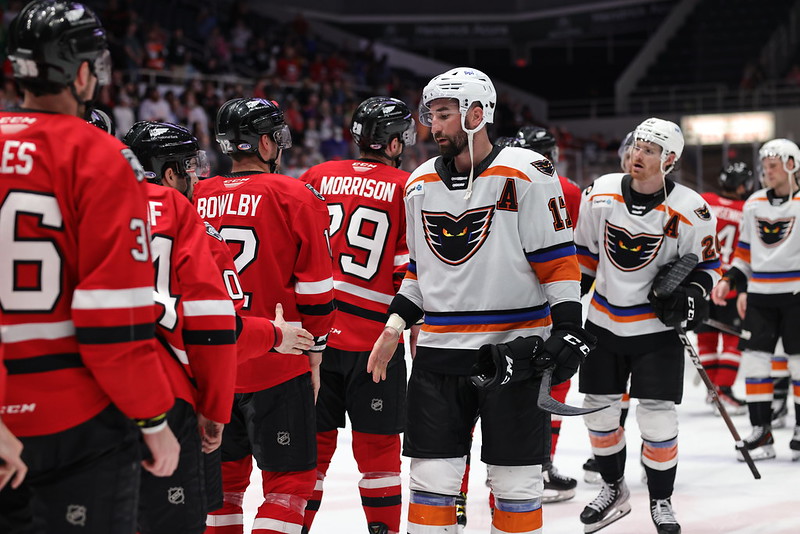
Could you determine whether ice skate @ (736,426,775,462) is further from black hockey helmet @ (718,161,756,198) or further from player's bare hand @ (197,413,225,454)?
player's bare hand @ (197,413,225,454)

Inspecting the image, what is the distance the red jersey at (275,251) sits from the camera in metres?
3.08

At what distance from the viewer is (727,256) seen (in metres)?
6.82

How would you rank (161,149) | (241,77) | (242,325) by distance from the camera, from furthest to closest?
(241,77)
(161,149)
(242,325)

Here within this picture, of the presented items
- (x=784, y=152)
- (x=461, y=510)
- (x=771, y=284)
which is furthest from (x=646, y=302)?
(x=784, y=152)

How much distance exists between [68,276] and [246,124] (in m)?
1.43

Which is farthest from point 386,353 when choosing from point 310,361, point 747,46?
point 747,46

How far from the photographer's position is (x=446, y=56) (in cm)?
2383

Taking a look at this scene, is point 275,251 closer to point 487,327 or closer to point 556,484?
point 487,327

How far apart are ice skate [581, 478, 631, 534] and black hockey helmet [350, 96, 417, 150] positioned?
173 centimetres

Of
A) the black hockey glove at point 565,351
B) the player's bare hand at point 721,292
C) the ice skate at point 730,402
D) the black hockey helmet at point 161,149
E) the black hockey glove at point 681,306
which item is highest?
the black hockey helmet at point 161,149

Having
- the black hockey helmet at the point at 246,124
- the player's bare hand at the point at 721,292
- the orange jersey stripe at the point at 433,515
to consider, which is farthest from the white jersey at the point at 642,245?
the player's bare hand at the point at 721,292

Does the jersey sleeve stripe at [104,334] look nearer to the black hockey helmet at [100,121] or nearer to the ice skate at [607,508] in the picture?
the black hockey helmet at [100,121]

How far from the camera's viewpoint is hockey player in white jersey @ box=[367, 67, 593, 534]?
283 centimetres

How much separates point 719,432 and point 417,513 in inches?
149
